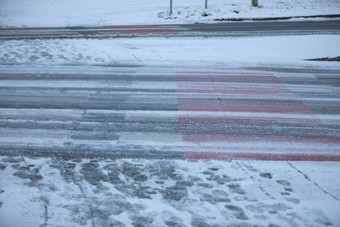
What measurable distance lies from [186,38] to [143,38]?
4.88 ft

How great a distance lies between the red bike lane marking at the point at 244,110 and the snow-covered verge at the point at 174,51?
4.41ft

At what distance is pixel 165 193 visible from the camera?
327cm

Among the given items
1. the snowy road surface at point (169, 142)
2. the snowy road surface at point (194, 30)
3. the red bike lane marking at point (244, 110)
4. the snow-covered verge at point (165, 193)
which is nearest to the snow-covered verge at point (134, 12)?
the snowy road surface at point (194, 30)

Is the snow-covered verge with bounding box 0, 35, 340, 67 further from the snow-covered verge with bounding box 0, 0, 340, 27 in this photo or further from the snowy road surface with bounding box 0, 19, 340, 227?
the snow-covered verge with bounding box 0, 0, 340, 27

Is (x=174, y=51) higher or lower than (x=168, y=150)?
higher

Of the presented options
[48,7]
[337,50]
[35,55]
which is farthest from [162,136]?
[48,7]

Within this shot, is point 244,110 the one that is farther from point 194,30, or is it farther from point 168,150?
point 194,30

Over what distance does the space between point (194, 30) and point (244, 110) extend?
8392 millimetres

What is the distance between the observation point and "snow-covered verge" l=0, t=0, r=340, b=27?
16266mm

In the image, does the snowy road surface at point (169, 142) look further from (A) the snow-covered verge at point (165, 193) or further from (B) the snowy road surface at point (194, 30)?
(B) the snowy road surface at point (194, 30)

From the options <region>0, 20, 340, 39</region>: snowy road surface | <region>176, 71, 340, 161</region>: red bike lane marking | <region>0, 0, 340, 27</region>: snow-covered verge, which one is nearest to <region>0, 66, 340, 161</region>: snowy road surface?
<region>176, 71, 340, 161</region>: red bike lane marking

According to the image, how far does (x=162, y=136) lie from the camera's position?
4508 millimetres

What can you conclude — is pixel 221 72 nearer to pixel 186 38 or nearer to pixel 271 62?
pixel 271 62

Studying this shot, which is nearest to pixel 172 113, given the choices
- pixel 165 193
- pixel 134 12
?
pixel 165 193
